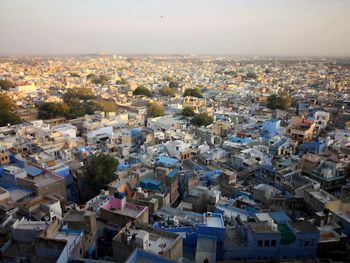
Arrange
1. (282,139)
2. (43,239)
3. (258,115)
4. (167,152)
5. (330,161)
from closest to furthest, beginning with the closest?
(43,239), (330,161), (167,152), (282,139), (258,115)

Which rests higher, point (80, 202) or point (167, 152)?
point (167, 152)

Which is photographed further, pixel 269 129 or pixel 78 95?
pixel 78 95

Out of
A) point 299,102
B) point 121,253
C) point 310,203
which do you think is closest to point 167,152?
point 310,203

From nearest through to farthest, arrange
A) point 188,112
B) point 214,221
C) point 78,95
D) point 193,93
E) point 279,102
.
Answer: point 214,221 < point 188,112 < point 279,102 < point 78,95 < point 193,93

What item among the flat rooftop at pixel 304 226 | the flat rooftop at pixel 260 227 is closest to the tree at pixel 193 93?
the flat rooftop at pixel 304 226

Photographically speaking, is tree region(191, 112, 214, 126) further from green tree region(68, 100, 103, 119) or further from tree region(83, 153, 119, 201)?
tree region(83, 153, 119, 201)

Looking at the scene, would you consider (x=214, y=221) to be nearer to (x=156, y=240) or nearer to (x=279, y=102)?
(x=156, y=240)

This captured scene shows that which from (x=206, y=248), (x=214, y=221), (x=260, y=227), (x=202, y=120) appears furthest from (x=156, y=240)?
(x=202, y=120)

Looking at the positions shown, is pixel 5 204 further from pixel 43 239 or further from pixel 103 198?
pixel 43 239

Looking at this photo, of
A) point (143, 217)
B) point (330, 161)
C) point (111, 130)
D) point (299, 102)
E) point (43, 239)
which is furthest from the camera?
point (299, 102)
